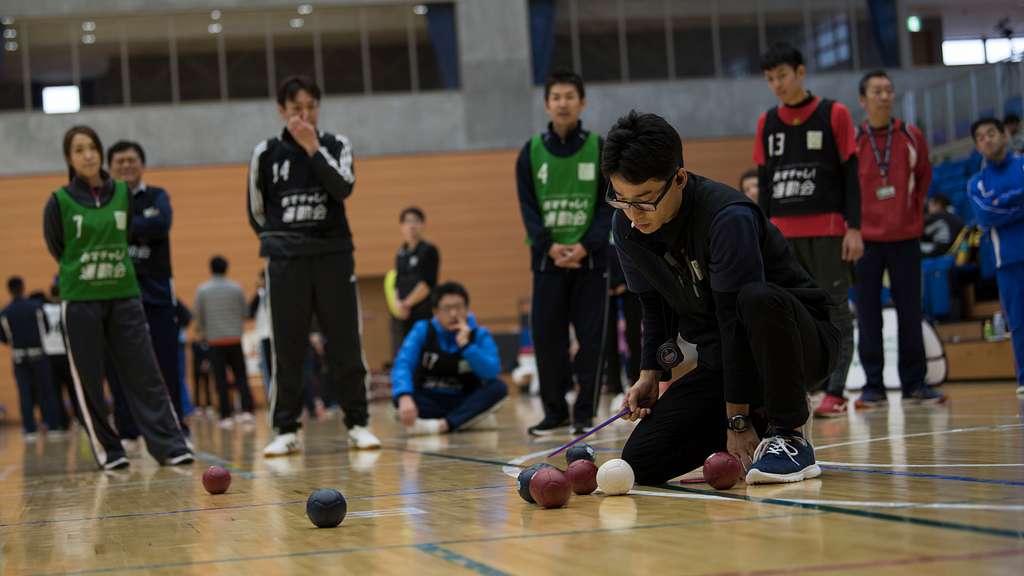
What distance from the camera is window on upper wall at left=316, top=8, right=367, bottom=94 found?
1997 centimetres

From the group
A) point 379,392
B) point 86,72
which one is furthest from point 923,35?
point 86,72

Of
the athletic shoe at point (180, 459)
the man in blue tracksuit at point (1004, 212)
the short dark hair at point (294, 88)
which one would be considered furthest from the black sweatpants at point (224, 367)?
the man in blue tracksuit at point (1004, 212)

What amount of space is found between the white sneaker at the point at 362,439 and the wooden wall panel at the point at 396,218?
1364 cm

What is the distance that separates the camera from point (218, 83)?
19.8 meters

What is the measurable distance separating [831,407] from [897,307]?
101 centimetres

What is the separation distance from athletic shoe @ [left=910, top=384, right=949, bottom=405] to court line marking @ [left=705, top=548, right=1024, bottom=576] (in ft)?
16.5

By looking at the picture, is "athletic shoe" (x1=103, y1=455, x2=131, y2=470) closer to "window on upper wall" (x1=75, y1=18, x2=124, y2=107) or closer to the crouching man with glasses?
the crouching man with glasses

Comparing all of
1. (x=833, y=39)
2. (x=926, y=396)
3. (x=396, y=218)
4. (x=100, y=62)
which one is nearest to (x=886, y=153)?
(x=926, y=396)

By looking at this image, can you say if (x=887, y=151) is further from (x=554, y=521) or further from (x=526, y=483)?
(x=554, y=521)

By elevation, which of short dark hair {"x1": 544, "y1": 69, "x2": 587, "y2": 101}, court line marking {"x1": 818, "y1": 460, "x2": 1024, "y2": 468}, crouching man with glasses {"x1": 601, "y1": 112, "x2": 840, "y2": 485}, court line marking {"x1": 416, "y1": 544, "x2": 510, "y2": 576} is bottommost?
court line marking {"x1": 818, "y1": 460, "x2": 1024, "y2": 468}

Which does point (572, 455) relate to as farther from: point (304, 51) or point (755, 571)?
point (304, 51)

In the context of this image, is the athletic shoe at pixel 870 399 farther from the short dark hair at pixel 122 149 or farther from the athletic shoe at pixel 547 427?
the short dark hair at pixel 122 149

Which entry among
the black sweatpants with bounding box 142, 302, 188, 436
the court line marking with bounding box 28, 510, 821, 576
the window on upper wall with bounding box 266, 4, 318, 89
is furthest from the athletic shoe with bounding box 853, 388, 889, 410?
the window on upper wall with bounding box 266, 4, 318, 89

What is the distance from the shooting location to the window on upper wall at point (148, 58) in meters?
19.7
